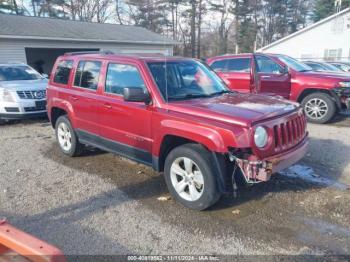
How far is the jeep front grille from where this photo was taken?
3883 millimetres

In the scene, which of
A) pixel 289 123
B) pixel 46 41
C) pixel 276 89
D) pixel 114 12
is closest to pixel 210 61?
pixel 276 89

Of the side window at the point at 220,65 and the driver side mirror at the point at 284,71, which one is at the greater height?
the side window at the point at 220,65

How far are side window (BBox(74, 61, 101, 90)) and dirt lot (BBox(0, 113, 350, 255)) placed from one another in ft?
4.62

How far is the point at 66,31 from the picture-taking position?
19875mm

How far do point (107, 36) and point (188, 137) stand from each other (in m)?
18.8

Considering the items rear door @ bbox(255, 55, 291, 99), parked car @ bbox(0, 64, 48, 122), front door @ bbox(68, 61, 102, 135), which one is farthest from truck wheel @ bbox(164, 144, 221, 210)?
parked car @ bbox(0, 64, 48, 122)

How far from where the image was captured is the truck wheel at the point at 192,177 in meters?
3.86

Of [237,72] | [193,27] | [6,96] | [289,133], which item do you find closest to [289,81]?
[237,72]

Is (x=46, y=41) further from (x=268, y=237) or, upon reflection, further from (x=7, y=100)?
(x=268, y=237)

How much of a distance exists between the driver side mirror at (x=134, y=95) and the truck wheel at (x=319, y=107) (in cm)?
613

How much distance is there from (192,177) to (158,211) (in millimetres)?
600

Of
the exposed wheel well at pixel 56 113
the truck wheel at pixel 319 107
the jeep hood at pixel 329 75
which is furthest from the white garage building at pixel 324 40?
the exposed wheel well at pixel 56 113

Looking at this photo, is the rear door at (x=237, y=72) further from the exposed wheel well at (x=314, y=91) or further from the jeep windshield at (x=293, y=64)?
the exposed wheel well at (x=314, y=91)

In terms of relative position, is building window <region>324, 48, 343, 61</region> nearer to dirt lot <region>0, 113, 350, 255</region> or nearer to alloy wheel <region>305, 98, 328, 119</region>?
alloy wheel <region>305, 98, 328, 119</region>
